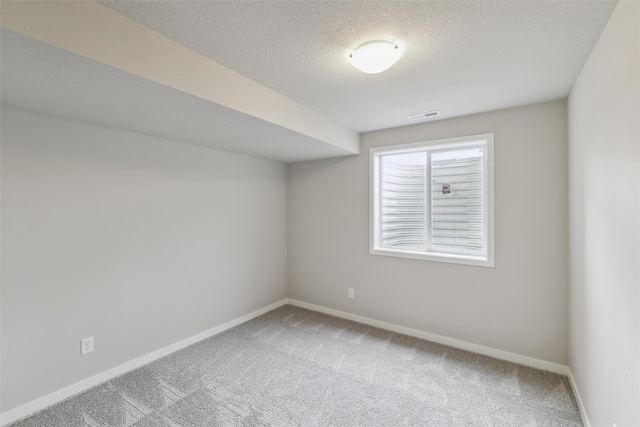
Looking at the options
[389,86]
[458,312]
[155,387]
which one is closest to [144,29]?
[389,86]

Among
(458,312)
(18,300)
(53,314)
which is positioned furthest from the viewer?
(458,312)

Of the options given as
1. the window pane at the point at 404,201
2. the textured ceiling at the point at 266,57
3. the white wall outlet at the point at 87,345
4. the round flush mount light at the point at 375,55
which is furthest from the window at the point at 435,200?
the white wall outlet at the point at 87,345

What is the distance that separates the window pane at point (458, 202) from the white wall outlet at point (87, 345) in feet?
11.1

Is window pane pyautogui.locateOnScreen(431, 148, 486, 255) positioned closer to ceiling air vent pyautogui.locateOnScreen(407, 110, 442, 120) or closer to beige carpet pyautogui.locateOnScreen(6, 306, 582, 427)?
ceiling air vent pyautogui.locateOnScreen(407, 110, 442, 120)

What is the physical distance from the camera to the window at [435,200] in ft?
9.71

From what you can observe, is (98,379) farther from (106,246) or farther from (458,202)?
(458,202)

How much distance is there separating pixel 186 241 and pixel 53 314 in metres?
1.17

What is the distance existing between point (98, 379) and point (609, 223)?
3.68m

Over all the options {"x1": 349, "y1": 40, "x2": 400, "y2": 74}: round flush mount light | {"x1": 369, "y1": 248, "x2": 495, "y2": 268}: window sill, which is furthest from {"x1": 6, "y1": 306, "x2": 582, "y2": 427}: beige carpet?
{"x1": 349, "y1": 40, "x2": 400, "y2": 74}: round flush mount light

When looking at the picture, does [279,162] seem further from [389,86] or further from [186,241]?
[389,86]

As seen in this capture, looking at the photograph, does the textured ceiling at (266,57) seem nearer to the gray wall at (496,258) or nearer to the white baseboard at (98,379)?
the gray wall at (496,258)

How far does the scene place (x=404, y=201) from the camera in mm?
3555

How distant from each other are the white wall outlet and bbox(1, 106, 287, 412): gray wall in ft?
0.11

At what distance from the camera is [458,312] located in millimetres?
2990
